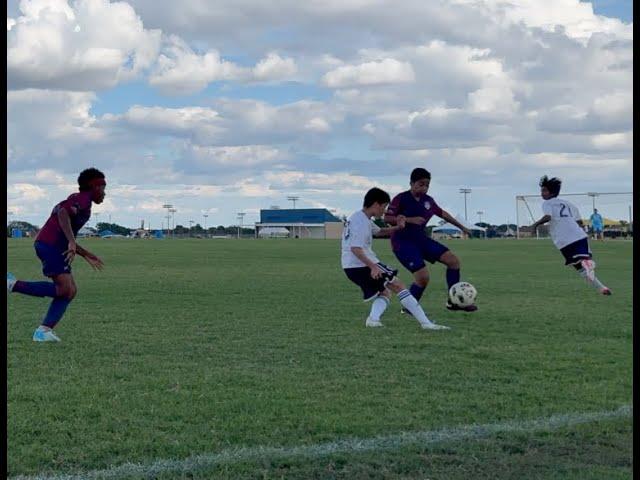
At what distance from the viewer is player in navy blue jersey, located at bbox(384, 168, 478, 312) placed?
10.7 m

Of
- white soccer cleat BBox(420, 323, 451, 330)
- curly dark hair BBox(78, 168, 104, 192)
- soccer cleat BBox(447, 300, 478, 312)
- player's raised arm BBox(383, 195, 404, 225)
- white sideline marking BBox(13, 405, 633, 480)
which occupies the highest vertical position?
curly dark hair BBox(78, 168, 104, 192)

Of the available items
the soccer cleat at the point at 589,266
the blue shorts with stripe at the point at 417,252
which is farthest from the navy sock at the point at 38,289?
the soccer cleat at the point at 589,266

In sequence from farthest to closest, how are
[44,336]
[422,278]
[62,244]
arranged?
[422,278]
[44,336]
[62,244]

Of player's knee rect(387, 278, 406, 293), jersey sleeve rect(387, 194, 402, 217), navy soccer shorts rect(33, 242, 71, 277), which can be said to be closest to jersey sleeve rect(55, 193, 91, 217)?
navy soccer shorts rect(33, 242, 71, 277)

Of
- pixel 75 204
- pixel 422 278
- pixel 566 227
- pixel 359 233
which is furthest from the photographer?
pixel 566 227

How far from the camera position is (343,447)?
15.3ft

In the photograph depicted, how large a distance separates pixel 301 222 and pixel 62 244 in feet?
380

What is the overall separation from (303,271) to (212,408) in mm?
16063

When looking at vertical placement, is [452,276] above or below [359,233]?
below

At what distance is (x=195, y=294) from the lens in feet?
47.6

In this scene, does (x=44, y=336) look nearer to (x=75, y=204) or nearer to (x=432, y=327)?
(x=75, y=204)

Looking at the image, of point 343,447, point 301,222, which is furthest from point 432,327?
point 301,222

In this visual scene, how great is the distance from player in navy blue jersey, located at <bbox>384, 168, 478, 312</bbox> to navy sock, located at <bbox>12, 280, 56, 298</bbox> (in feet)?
13.0

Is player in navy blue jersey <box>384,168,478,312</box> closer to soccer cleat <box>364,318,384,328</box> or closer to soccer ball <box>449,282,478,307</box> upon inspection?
soccer ball <box>449,282,478,307</box>
